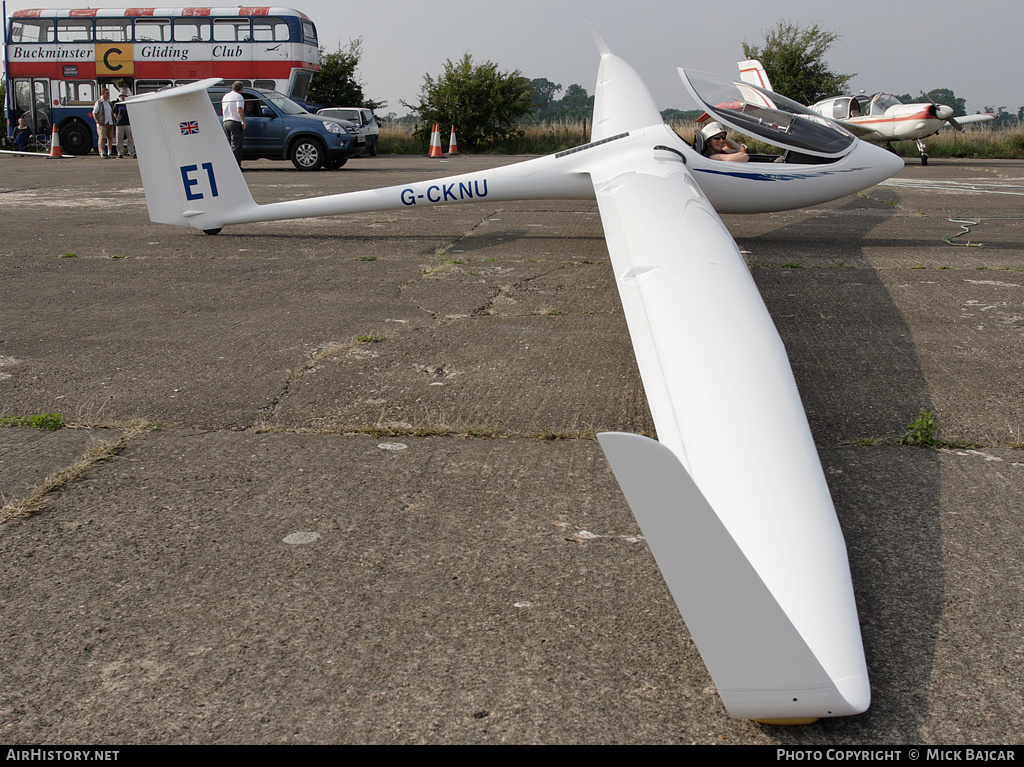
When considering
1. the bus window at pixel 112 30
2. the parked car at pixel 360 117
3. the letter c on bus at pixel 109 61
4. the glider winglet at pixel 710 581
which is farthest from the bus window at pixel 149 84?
the glider winglet at pixel 710 581

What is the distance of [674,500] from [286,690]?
1.05 m

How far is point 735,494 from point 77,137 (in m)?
27.6

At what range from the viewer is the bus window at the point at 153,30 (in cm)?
2331

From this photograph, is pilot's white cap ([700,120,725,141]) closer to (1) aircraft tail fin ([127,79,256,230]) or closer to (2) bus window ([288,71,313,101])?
(1) aircraft tail fin ([127,79,256,230])

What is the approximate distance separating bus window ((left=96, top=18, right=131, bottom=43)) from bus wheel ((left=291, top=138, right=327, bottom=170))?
1108cm

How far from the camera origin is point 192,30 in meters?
23.3

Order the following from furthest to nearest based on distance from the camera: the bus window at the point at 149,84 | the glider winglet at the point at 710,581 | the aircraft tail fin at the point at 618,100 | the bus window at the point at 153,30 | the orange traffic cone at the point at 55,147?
the bus window at the point at 149,84
the bus window at the point at 153,30
the orange traffic cone at the point at 55,147
the aircraft tail fin at the point at 618,100
the glider winglet at the point at 710,581

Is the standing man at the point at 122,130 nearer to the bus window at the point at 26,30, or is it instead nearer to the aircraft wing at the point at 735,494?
the bus window at the point at 26,30

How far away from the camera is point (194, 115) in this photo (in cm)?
681

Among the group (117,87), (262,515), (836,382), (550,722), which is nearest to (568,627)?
(550,722)

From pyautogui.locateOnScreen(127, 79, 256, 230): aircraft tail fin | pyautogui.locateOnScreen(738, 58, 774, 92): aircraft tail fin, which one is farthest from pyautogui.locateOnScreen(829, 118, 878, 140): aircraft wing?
pyautogui.locateOnScreen(127, 79, 256, 230): aircraft tail fin

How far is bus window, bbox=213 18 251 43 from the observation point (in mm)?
23172

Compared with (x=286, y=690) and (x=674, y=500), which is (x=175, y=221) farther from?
(x=674, y=500)

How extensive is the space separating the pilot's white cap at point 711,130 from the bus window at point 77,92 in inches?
926
